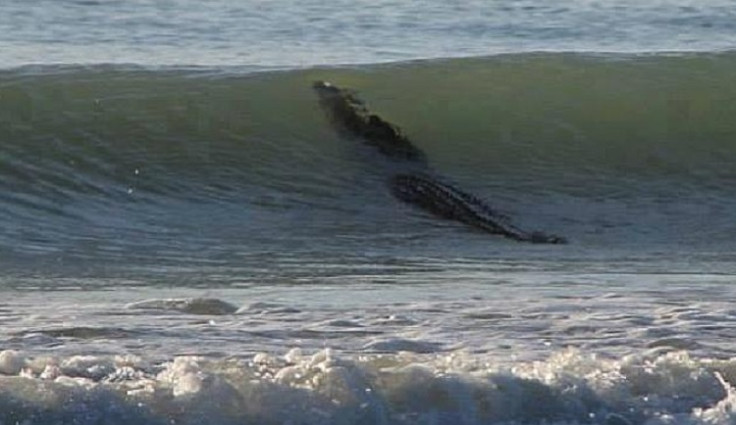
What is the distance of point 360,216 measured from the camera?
36.3 feet

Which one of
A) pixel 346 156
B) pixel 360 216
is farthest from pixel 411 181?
pixel 360 216

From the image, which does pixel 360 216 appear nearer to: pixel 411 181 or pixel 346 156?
pixel 411 181

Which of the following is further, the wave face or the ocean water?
the wave face

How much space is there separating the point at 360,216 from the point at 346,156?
107 cm

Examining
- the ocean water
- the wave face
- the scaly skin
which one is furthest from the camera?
the scaly skin

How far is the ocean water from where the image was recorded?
608cm

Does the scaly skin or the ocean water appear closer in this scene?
the ocean water

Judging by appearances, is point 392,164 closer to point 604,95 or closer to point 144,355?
point 604,95

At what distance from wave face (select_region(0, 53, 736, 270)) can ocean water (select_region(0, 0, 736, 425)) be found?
0.08 feet

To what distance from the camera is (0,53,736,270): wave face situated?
34.5 feet

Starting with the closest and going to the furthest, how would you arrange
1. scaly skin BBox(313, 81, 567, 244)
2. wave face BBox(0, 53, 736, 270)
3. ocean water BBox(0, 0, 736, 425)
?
ocean water BBox(0, 0, 736, 425) → wave face BBox(0, 53, 736, 270) → scaly skin BBox(313, 81, 567, 244)

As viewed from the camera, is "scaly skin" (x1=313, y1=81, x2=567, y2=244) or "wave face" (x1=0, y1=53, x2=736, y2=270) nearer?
"wave face" (x1=0, y1=53, x2=736, y2=270)

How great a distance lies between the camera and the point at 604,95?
45.4 feet

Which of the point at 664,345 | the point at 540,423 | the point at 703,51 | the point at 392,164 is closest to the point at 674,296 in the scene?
the point at 664,345
